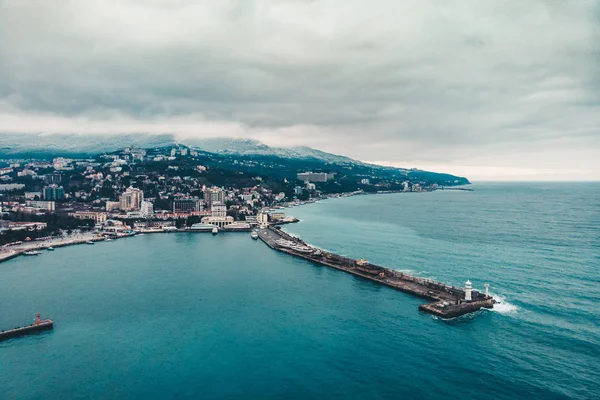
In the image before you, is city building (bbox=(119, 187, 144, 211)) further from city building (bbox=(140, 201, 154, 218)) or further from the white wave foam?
the white wave foam

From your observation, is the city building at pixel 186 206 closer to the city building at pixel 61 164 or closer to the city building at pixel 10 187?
the city building at pixel 10 187

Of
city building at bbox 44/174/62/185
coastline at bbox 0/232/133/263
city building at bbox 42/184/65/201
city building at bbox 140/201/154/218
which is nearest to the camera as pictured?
coastline at bbox 0/232/133/263

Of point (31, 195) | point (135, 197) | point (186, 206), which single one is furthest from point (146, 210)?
point (31, 195)

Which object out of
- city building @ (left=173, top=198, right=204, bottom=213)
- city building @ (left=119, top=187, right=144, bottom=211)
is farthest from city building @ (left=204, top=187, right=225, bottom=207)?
city building @ (left=119, top=187, right=144, bottom=211)

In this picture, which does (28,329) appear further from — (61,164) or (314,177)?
(314,177)

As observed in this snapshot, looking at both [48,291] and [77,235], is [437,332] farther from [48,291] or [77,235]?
[77,235]

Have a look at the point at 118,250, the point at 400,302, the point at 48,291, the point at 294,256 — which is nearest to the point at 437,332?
the point at 400,302
